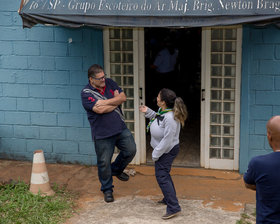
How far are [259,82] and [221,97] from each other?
24.2 inches

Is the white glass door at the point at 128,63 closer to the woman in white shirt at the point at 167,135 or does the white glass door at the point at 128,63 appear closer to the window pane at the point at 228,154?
the window pane at the point at 228,154

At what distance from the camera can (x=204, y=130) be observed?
22.4 ft

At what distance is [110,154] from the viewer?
571cm

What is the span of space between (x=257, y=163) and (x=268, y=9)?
2.48m

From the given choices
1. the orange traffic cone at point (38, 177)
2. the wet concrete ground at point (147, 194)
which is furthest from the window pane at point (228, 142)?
the orange traffic cone at point (38, 177)

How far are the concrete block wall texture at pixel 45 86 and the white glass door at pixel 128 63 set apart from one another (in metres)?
0.17

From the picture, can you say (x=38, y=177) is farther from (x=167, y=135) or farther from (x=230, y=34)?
(x=230, y=34)

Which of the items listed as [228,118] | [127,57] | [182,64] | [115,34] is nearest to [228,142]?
[228,118]

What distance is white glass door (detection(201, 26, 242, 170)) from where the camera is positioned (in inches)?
255

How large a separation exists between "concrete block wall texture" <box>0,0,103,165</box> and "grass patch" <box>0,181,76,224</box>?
114 cm

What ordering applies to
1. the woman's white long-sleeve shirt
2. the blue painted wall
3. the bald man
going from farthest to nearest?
the blue painted wall, the woman's white long-sleeve shirt, the bald man

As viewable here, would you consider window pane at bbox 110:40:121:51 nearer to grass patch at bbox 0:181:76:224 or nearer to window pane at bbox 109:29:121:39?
window pane at bbox 109:29:121:39

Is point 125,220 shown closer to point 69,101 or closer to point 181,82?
point 69,101

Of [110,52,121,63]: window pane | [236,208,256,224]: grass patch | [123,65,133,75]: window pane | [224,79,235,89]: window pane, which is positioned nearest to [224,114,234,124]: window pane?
[224,79,235,89]: window pane
